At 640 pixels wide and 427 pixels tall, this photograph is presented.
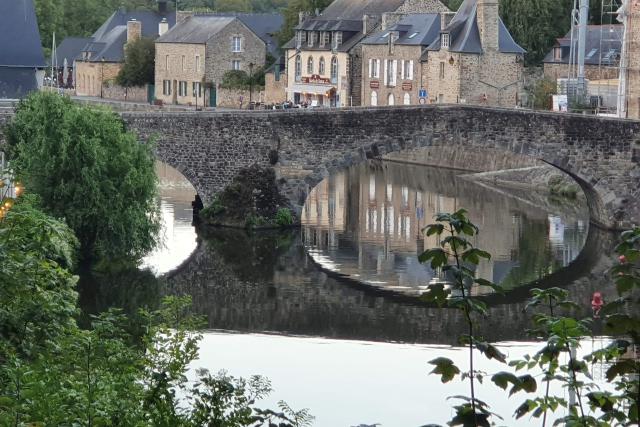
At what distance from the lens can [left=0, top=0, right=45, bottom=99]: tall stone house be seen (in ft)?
118

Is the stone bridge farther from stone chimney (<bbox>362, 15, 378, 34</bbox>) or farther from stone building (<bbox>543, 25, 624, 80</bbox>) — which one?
stone chimney (<bbox>362, 15, 378, 34</bbox>)

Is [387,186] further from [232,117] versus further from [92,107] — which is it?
[92,107]

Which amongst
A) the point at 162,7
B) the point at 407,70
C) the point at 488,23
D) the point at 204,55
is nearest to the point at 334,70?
the point at 407,70

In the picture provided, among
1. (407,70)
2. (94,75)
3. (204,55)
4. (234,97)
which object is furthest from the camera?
(94,75)

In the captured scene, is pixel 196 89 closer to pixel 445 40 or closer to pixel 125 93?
pixel 125 93

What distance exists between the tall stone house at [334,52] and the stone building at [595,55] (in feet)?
15.7

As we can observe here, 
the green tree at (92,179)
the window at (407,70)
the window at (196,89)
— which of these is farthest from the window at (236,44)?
the green tree at (92,179)

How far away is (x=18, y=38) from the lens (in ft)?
118

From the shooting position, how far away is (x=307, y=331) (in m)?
25.4

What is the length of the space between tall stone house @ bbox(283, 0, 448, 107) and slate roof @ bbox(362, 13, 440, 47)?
3.26 feet

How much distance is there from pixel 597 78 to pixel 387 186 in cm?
1038

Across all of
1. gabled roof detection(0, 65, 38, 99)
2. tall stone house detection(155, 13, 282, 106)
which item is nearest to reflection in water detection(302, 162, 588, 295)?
gabled roof detection(0, 65, 38, 99)

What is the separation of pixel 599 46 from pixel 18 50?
23.3 meters

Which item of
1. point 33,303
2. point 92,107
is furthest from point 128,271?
point 33,303
